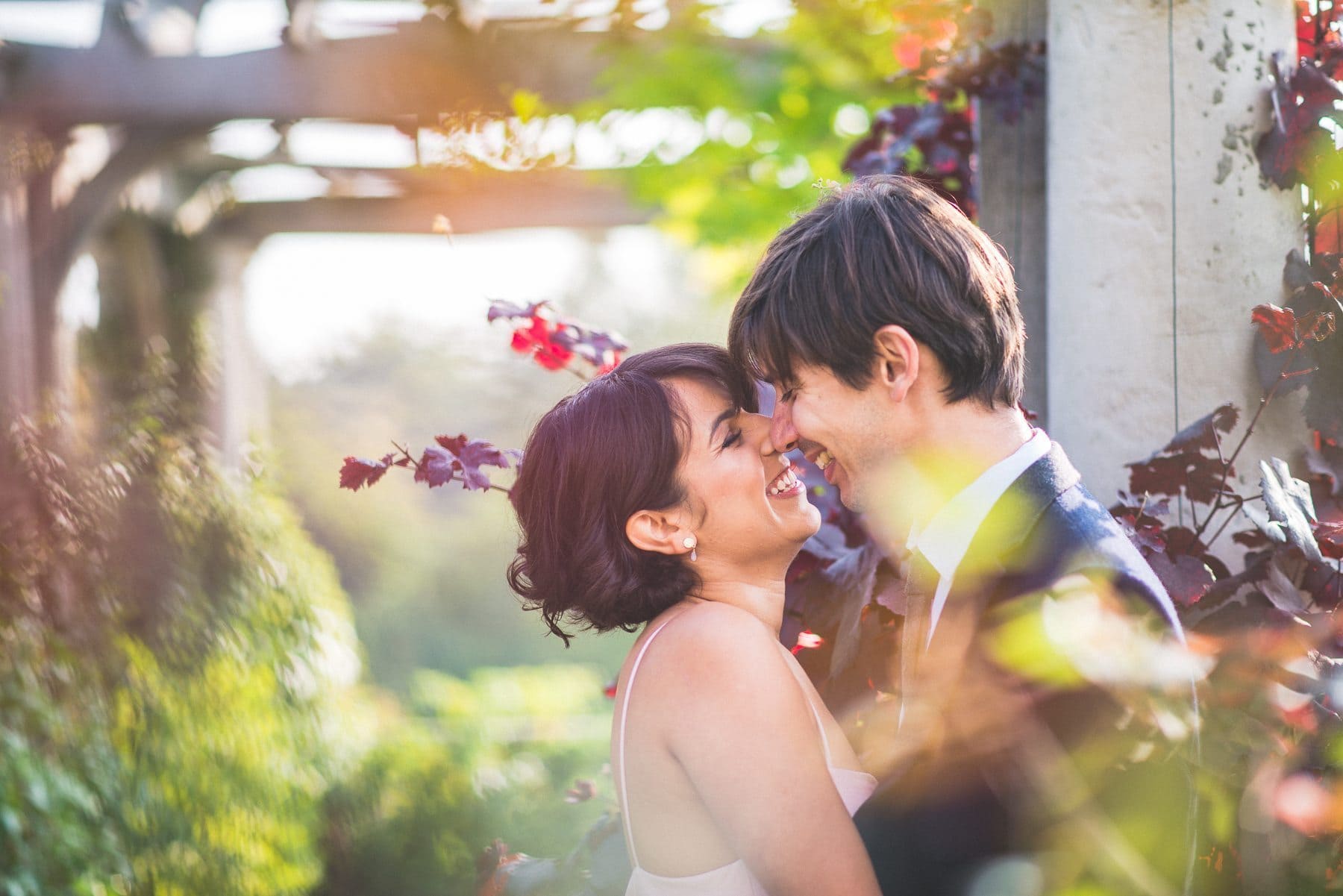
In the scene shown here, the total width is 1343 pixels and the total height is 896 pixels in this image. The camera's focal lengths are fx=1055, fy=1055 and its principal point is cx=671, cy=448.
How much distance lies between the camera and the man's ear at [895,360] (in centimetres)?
145

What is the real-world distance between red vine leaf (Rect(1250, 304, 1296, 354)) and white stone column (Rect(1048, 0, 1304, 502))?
19 centimetres

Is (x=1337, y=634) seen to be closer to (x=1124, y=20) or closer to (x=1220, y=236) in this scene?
(x=1220, y=236)

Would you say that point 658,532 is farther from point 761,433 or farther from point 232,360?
point 232,360

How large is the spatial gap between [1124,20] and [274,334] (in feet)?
22.5

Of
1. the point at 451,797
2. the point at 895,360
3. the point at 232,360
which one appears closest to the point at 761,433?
the point at 895,360

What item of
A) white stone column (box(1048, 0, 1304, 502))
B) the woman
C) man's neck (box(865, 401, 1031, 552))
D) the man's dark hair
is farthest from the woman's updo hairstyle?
white stone column (box(1048, 0, 1304, 502))

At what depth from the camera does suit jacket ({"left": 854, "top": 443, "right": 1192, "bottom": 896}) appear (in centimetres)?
125

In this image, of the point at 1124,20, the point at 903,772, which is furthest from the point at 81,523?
the point at 1124,20

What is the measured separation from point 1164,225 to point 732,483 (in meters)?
0.97

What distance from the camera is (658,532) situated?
174 centimetres

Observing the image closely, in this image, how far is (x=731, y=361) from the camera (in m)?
1.76

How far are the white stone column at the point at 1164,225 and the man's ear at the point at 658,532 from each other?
81 centimetres

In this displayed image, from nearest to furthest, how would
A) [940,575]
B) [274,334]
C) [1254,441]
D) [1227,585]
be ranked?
1. [940,575]
2. [1227,585]
3. [1254,441]
4. [274,334]

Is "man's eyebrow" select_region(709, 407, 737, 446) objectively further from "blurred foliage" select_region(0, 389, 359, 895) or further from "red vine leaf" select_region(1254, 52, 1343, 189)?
"blurred foliage" select_region(0, 389, 359, 895)
